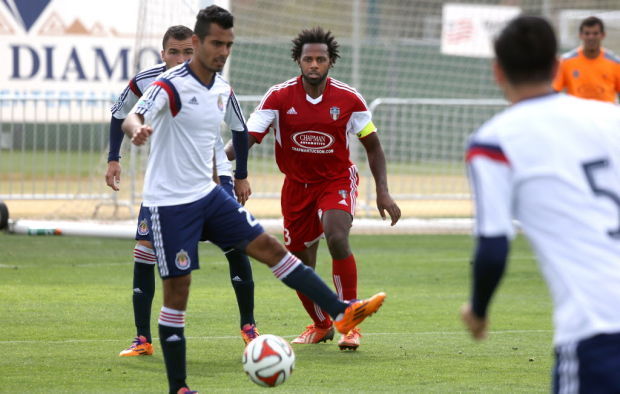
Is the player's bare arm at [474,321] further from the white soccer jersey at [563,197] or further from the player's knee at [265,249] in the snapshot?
the player's knee at [265,249]

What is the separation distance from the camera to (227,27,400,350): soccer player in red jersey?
7820 millimetres

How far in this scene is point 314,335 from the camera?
7867 millimetres

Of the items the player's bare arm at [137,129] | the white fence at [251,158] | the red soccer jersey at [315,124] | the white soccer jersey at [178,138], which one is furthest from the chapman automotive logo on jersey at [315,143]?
the white fence at [251,158]

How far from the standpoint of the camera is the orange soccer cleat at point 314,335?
7.84 m

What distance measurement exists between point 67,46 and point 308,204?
462 inches

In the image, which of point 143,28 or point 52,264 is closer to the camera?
point 52,264

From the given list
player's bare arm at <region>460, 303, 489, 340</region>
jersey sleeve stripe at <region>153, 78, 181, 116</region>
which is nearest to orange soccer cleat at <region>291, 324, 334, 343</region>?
jersey sleeve stripe at <region>153, 78, 181, 116</region>

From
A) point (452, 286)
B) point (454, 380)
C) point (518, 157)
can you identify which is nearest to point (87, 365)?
point (454, 380)

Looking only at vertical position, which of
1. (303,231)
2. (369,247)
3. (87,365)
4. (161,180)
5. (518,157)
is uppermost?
(518,157)

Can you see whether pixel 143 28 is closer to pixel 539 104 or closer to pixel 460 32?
pixel 460 32

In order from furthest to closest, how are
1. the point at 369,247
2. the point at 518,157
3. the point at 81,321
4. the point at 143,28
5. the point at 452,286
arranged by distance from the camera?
the point at 143,28, the point at 369,247, the point at 452,286, the point at 81,321, the point at 518,157

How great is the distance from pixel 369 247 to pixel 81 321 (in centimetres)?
596

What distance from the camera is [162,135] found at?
589cm

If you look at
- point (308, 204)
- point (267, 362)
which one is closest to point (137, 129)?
point (267, 362)
